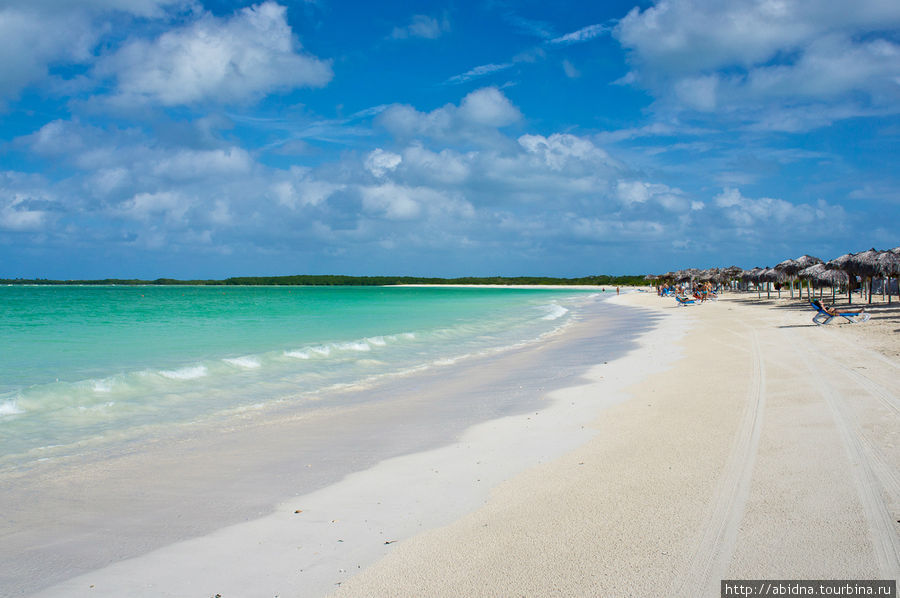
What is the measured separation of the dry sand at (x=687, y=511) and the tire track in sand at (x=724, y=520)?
0.04 feet

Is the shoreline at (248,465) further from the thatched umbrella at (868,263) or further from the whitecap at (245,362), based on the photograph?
the thatched umbrella at (868,263)

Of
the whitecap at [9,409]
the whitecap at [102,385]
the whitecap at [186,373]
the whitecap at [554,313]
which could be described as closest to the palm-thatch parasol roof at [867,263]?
the whitecap at [554,313]

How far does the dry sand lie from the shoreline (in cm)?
59

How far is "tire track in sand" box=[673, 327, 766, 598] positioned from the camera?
10.00 ft

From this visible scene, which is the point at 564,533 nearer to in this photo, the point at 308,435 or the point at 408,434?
the point at 408,434

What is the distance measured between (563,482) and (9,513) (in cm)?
474

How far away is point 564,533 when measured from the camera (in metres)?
3.65

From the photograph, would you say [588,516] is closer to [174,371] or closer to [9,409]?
[9,409]

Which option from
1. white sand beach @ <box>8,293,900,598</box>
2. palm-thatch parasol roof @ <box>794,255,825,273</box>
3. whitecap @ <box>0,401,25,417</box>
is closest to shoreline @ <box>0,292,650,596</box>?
white sand beach @ <box>8,293,900,598</box>

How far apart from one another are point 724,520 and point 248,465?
4.50 metres

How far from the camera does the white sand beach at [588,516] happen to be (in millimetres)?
3164

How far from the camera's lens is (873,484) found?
428cm

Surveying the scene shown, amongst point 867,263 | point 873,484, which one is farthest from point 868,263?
point 873,484

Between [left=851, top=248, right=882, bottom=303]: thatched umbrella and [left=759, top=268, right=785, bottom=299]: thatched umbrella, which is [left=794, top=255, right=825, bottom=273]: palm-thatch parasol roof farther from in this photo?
[left=851, top=248, right=882, bottom=303]: thatched umbrella
